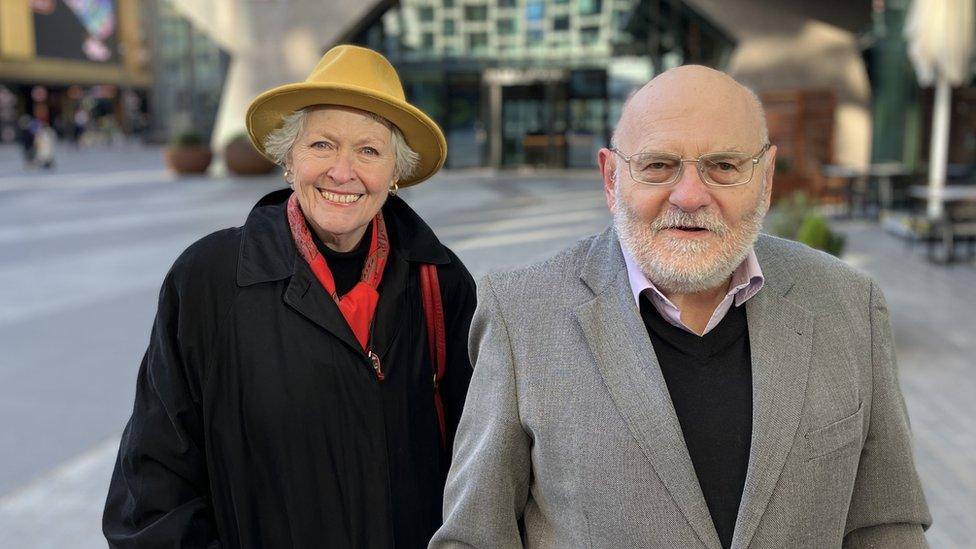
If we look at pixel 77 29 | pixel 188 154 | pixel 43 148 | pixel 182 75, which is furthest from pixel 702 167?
pixel 77 29

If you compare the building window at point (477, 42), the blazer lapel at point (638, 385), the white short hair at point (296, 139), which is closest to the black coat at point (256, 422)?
the white short hair at point (296, 139)

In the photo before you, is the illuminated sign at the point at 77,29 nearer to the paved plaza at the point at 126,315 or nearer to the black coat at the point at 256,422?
the paved plaza at the point at 126,315

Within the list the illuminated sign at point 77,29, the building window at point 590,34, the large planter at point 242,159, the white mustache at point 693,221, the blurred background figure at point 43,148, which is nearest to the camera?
the white mustache at point 693,221

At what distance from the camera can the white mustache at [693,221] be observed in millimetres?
1645

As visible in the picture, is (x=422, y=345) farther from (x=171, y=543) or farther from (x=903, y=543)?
(x=903, y=543)

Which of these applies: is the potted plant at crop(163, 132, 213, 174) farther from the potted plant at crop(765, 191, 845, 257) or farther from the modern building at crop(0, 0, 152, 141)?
the modern building at crop(0, 0, 152, 141)

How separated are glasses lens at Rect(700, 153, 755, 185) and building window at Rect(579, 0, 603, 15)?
22570 mm

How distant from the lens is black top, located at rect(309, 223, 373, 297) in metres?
2.30

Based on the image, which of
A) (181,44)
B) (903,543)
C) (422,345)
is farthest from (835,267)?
(181,44)

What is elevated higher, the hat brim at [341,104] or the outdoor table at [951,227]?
the hat brim at [341,104]

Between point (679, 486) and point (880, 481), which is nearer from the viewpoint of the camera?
point (679, 486)

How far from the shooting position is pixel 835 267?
1779mm

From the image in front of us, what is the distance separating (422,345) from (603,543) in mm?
836

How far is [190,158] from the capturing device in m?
22.4
